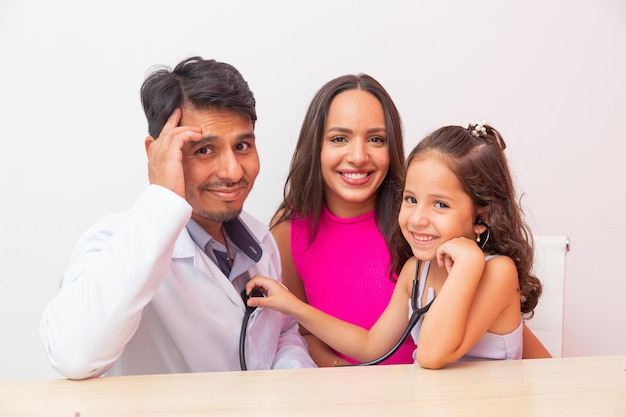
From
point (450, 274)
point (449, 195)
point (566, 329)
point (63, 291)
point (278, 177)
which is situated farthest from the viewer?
point (566, 329)

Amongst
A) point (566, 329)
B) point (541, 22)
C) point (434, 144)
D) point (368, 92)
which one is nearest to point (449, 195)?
point (434, 144)

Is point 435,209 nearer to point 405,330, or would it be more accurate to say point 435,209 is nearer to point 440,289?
point 440,289

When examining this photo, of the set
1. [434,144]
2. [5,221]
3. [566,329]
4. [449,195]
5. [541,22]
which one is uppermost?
[541,22]

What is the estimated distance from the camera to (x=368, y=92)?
2412 millimetres

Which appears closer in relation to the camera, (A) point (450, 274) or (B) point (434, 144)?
(A) point (450, 274)

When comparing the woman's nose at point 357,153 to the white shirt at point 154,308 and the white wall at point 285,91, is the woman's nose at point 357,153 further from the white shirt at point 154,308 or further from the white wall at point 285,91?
the white wall at point 285,91

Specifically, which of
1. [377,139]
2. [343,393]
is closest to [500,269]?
[343,393]

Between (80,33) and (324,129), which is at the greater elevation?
(80,33)

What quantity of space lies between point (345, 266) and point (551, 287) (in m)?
0.71

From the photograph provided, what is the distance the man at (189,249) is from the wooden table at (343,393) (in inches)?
Answer: 5.7

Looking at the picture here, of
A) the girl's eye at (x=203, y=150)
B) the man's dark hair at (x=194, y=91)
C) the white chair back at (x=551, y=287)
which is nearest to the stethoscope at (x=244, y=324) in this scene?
the girl's eye at (x=203, y=150)

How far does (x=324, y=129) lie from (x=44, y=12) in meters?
1.25

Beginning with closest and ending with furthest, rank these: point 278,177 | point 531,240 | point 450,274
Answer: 1. point 450,274
2. point 531,240
3. point 278,177

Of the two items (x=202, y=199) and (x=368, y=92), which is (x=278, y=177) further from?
(x=202, y=199)
